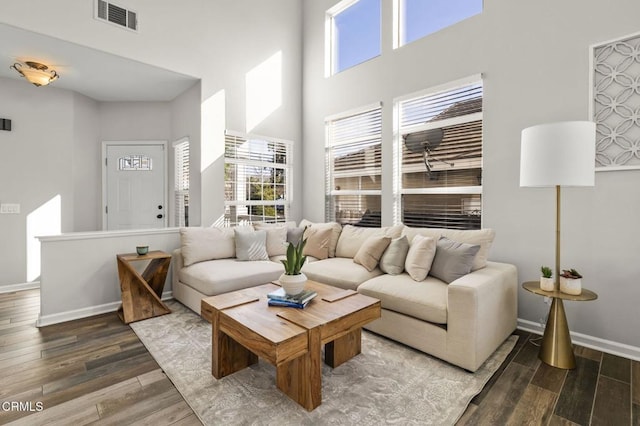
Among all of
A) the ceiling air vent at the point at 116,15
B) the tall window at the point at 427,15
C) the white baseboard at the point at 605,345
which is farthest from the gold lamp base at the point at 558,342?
the ceiling air vent at the point at 116,15

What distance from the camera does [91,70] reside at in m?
3.71

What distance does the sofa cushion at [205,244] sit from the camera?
348 centimetres

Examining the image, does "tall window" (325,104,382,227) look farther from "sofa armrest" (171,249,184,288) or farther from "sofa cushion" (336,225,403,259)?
"sofa armrest" (171,249,184,288)

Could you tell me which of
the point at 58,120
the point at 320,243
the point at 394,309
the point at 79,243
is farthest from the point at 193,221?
the point at 394,309

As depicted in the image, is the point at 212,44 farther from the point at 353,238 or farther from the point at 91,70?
the point at 353,238

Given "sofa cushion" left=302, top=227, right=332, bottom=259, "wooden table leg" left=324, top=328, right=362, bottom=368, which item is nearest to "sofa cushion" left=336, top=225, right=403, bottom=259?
"sofa cushion" left=302, top=227, right=332, bottom=259

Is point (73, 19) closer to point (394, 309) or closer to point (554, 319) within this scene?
point (394, 309)

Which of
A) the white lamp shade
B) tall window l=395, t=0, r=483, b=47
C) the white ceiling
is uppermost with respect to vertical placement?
tall window l=395, t=0, r=483, b=47

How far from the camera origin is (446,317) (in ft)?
7.25

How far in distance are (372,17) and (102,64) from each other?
3.44 metres

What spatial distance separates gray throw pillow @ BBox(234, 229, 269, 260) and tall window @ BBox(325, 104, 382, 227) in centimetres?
142

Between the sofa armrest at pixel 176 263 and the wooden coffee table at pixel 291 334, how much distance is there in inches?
58.1

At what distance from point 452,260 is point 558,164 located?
1.02 metres

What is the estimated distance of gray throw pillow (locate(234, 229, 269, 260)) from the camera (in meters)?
3.64
